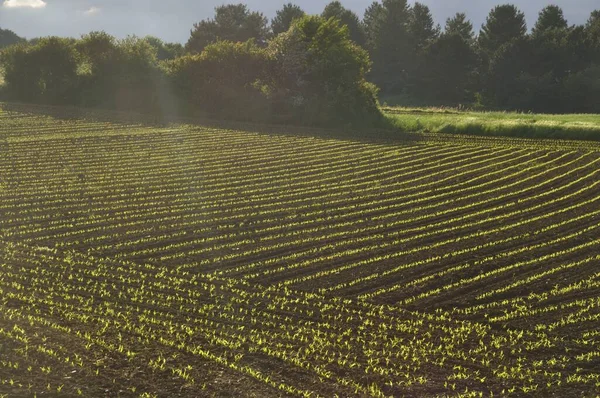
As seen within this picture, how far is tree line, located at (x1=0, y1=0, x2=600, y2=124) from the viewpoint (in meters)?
49.3

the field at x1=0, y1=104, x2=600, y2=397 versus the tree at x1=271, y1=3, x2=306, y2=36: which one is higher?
the tree at x1=271, y1=3, x2=306, y2=36

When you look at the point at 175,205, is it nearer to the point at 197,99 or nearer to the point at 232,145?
the point at 232,145

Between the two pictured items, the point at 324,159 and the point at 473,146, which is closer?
the point at 324,159

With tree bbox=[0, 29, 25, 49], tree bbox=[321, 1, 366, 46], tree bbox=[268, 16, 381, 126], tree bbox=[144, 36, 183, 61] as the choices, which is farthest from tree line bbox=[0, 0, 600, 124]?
tree bbox=[0, 29, 25, 49]

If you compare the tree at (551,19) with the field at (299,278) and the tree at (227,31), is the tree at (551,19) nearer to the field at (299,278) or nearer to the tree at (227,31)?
the tree at (227,31)

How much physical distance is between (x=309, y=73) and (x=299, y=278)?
114ft

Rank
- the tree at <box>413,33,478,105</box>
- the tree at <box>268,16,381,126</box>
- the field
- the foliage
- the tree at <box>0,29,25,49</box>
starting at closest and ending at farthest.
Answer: the field → the tree at <box>268,16,381,126</box> → the foliage → the tree at <box>413,33,478,105</box> → the tree at <box>0,29,25,49</box>

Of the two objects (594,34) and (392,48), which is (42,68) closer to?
(392,48)

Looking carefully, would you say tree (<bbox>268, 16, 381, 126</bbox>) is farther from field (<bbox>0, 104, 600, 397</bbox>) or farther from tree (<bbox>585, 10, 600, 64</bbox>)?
tree (<bbox>585, 10, 600, 64</bbox>)

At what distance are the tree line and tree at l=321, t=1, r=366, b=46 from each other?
17368 mm

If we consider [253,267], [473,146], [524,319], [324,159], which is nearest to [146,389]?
[253,267]

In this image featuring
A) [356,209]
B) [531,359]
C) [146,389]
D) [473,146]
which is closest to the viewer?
[146,389]

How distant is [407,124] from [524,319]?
3115cm

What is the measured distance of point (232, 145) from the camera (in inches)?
1484
